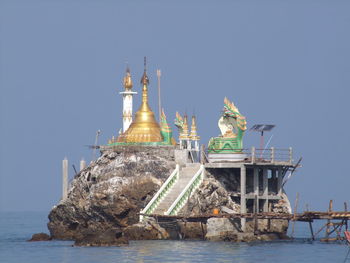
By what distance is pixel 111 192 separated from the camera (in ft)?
283

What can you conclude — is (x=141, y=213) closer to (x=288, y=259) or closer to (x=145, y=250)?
(x=145, y=250)

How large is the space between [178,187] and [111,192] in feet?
15.9

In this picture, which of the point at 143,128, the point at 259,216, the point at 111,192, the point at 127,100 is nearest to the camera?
the point at 259,216

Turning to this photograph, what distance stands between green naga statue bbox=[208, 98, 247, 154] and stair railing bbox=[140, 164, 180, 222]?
128 inches

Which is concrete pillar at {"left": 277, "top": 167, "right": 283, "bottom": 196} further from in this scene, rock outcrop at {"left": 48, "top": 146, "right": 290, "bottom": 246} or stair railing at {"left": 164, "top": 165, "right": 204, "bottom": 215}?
stair railing at {"left": 164, "top": 165, "right": 204, "bottom": 215}

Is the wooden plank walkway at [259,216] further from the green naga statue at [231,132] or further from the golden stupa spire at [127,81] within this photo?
the golden stupa spire at [127,81]

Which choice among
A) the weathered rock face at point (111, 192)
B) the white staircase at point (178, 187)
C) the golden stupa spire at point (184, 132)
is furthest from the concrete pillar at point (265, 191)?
the golden stupa spire at point (184, 132)

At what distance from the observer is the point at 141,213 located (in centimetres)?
8375

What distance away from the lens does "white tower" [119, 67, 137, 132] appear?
99375mm

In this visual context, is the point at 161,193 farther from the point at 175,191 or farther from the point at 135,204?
the point at 135,204

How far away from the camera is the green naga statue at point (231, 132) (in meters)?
87.4

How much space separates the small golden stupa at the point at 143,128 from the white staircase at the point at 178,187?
17.0 ft

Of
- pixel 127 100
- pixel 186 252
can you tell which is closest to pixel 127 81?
pixel 127 100

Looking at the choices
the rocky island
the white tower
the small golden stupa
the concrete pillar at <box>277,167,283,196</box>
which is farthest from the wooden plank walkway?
the white tower
